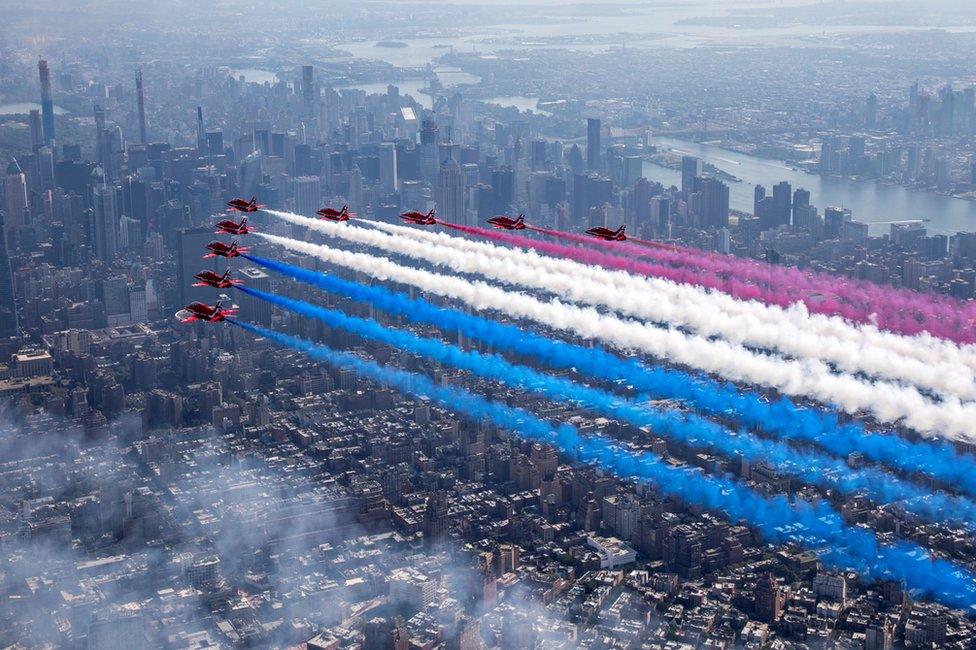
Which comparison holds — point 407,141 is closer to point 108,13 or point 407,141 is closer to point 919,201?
point 108,13

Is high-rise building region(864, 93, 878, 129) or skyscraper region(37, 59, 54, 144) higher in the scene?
skyscraper region(37, 59, 54, 144)

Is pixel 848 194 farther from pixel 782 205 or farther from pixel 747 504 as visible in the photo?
pixel 747 504

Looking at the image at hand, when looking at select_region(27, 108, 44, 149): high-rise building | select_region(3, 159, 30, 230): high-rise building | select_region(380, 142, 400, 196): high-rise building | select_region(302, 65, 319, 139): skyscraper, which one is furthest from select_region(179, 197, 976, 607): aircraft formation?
select_region(302, 65, 319, 139): skyscraper

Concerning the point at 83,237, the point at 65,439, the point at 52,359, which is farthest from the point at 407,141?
the point at 65,439

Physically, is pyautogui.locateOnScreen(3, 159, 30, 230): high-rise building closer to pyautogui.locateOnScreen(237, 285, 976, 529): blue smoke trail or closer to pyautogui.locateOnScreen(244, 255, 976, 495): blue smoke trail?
pyautogui.locateOnScreen(237, 285, 976, 529): blue smoke trail

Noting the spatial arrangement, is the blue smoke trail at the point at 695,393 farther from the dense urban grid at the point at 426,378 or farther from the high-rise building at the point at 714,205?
the high-rise building at the point at 714,205
